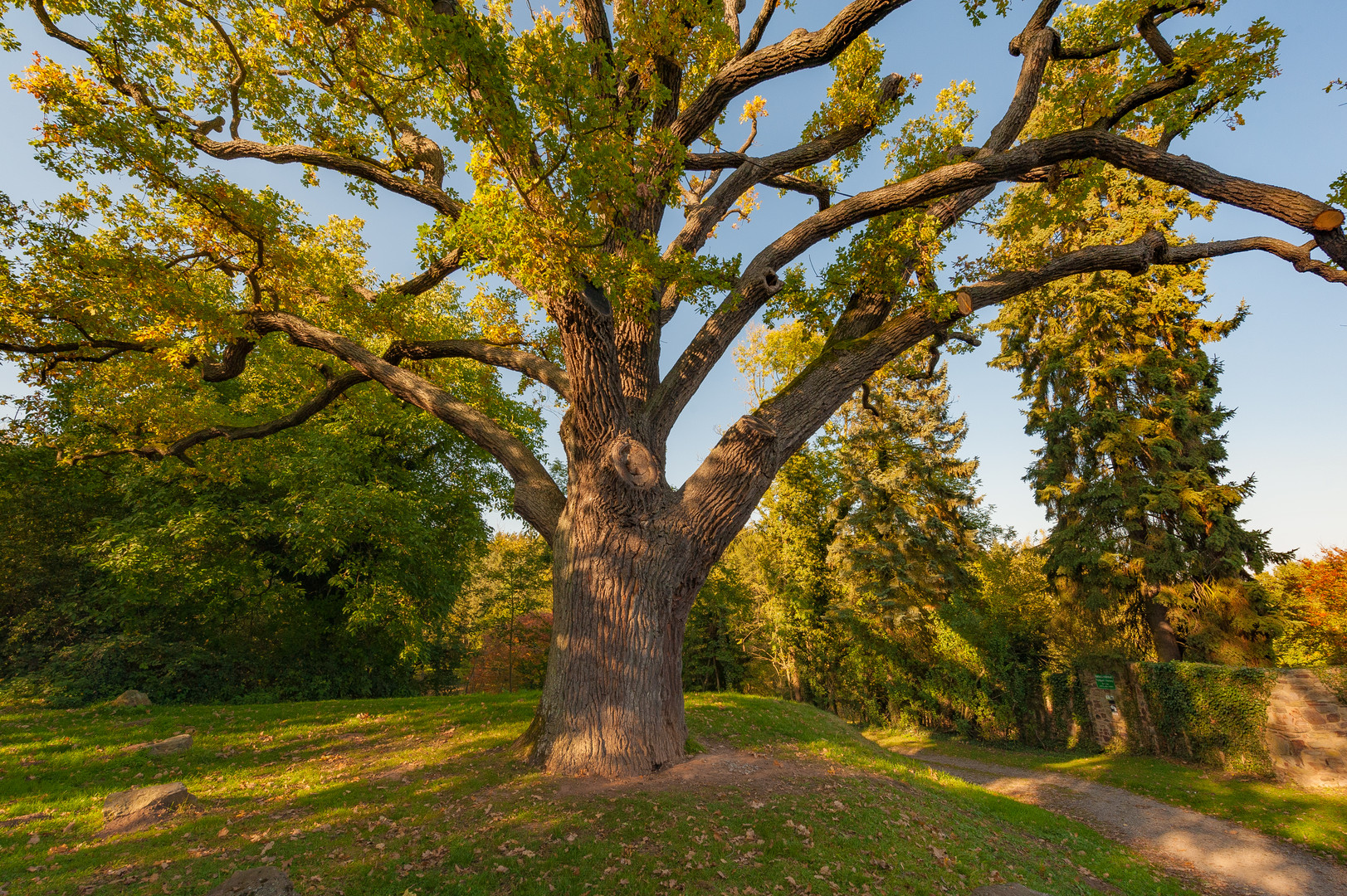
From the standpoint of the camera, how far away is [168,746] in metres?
7.63

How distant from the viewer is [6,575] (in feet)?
49.6

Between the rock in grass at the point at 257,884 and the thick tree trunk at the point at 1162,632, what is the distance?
21235 mm

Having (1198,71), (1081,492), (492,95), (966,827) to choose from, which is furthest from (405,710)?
(1081,492)

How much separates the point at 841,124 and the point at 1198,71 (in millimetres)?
4127

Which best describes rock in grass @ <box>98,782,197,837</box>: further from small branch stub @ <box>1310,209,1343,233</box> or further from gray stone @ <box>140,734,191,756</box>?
small branch stub @ <box>1310,209,1343,233</box>

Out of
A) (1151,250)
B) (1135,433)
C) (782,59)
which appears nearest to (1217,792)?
(1135,433)

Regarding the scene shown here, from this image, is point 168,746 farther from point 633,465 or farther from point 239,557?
point 239,557

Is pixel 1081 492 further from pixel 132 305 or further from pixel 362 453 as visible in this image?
pixel 132 305

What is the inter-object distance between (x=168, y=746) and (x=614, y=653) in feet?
22.9

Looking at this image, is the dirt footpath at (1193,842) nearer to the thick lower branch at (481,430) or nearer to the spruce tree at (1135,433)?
the spruce tree at (1135,433)

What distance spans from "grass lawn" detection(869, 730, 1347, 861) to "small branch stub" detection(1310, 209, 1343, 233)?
10.0 metres

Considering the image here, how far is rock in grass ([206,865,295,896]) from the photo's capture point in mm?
3510

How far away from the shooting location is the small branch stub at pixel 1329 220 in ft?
16.1

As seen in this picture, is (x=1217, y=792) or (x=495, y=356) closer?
(x=495, y=356)
